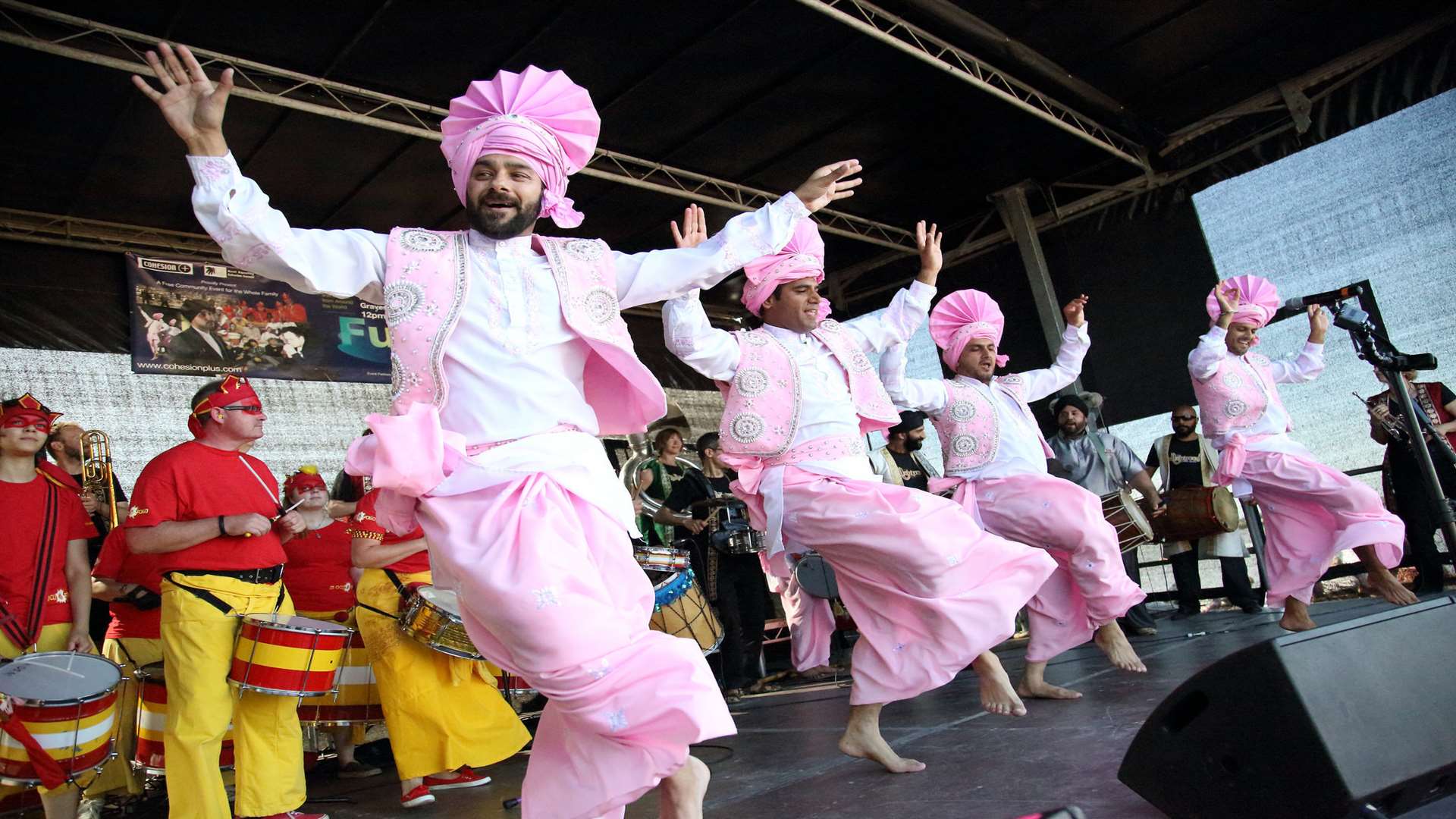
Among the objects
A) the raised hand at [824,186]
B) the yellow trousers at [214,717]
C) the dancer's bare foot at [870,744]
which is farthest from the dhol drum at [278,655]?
the raised hand at [824,186]

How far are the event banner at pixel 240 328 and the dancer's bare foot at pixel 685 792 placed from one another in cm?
653

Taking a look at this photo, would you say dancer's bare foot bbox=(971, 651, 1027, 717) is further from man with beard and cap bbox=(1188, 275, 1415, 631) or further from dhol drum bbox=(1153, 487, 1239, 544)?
dhol drum bbox=(1153, 487, 1239, 544)

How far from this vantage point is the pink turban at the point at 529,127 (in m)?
2.58

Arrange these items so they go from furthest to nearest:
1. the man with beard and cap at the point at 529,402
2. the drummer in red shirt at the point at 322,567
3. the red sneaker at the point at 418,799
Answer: the drummer in red shirt at the point at 322,567, the red sneaker at the point at 418,799, the man with beard and cap at the point at 529,402

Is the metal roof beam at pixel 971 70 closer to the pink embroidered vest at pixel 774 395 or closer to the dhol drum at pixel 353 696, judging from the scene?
the pink embroidered vest at pixel 774 395

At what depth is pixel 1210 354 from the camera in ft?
18.9

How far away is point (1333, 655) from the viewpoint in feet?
5.99

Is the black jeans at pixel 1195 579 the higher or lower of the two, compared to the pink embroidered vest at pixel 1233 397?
lower

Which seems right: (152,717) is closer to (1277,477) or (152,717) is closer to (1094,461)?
(1277,477)

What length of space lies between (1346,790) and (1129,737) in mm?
1475

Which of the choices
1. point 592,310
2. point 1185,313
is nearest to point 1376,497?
point 1185,313

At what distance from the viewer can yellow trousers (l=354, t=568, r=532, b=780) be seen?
13.9 ft

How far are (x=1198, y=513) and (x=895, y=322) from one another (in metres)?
4.20

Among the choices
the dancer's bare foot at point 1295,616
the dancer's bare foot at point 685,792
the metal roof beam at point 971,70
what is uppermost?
the metal roof beam at point 971,70
